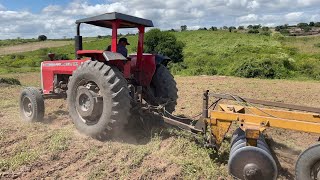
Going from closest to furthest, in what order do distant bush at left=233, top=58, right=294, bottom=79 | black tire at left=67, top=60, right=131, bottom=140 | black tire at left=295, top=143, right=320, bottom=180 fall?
black tire at left=295, top=143, right=320, bottom=180 → black tire at left=67, top=60, right=131, bottom=140 → distant bush at left=233, top=58, right=294, bottom=79

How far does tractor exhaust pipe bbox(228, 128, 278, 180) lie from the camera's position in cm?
412

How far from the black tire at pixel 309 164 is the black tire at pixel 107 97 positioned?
8.71 ft

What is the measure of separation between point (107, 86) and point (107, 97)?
173 mm

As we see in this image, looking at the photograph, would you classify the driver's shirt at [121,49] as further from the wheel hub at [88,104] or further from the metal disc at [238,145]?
the metal disc at [238,145]

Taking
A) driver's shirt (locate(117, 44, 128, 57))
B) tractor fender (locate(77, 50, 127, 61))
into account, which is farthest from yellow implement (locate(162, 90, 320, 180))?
driver's shirt (locate(117, 44, 128, 57))

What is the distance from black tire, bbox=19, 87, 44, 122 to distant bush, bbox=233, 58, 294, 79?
14.0 meters

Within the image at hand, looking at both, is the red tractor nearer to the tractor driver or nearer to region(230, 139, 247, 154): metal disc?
the tractor driver

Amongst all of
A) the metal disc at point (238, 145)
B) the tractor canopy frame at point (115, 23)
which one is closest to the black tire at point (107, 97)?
the tractor canopy frame at point (115, 23)

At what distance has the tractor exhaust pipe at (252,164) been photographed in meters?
4.12

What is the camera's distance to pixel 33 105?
7188mm

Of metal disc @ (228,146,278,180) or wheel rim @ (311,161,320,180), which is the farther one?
metal disc @ (228,146,278,180)

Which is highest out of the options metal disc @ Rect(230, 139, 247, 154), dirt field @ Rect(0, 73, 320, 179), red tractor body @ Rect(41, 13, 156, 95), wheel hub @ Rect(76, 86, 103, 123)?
red tractor body @ Rect(41, 13, 156, 95)

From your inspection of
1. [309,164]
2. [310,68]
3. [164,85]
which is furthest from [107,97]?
[310,68]

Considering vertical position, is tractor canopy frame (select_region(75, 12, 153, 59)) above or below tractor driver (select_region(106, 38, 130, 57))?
above
